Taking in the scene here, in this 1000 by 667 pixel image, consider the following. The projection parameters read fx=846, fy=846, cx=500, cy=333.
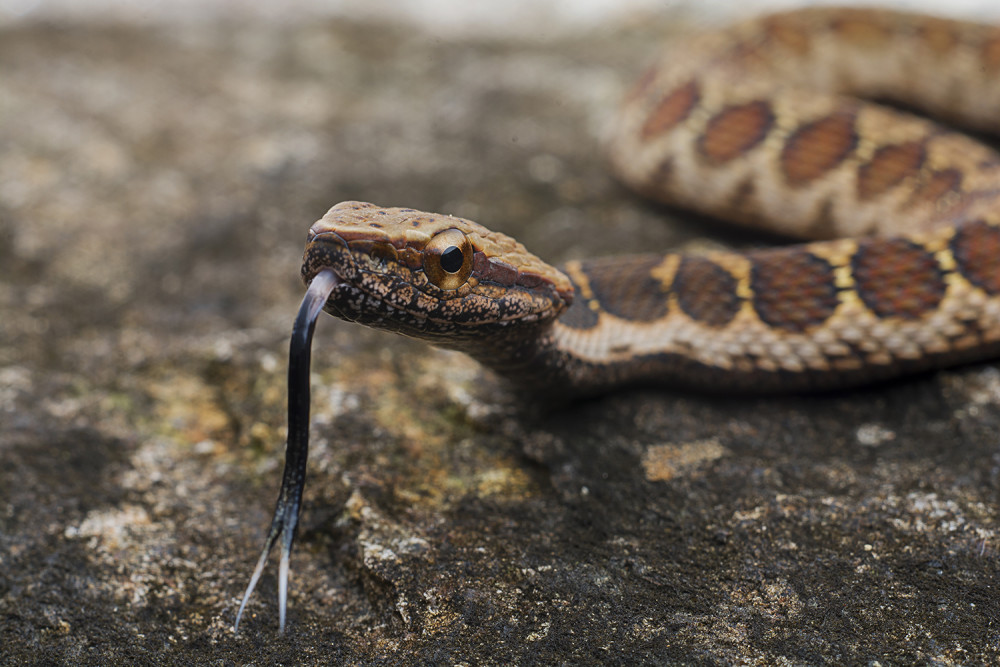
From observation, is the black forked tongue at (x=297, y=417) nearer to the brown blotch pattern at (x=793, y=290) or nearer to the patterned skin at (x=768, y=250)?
the patterned skin at (x=768, y=250)

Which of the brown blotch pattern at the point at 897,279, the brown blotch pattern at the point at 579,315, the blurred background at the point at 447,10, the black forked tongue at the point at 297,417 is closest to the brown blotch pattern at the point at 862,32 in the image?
the blurred background at the point at 447,10

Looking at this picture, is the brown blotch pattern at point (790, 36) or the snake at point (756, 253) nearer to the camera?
the snake at point (756, 253)

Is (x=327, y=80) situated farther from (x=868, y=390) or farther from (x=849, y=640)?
(x=849, y=640)

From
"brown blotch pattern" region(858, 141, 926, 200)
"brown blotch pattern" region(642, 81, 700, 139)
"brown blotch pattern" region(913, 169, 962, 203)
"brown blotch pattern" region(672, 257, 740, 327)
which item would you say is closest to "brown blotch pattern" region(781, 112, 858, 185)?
"brown blotch pattern" region(858, 141, 926, 200)

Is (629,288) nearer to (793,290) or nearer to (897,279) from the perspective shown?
(793,290)

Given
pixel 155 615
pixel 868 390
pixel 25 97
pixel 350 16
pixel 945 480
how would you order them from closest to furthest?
1. pixel 155 615
2. pixel 945 480
3. pixel 868 390
4. pixel 25 97
5. pixel 350 16

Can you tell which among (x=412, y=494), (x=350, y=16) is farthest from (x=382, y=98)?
(x=412, y=494)
